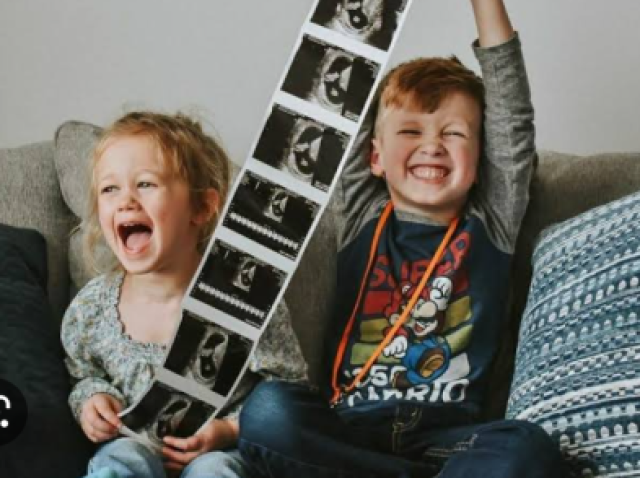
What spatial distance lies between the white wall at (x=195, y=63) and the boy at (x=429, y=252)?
1.06 feet

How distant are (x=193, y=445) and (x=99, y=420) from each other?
0.43 feet

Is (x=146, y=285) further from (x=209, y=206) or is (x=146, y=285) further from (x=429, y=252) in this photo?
(x=429, y=252)

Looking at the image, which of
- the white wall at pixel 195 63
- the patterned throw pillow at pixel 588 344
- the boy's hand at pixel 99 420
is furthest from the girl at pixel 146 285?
the white wall at pixel 195 63

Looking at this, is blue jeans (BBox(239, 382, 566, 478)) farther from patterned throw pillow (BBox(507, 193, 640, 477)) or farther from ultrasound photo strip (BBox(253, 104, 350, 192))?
ultrasound photo strip (BBox(253, 104, 350, 192))

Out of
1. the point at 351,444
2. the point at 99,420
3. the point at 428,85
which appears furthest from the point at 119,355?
the point at 428,85

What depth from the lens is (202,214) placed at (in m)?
1.67

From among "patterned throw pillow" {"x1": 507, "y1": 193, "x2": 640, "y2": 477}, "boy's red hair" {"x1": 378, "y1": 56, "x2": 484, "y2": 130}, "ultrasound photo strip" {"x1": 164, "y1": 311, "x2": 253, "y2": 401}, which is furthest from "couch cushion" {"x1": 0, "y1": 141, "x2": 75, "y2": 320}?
"patterned throw pillow" {"x1": 507, "y1": 193, "x2": 640, "y2": 477}

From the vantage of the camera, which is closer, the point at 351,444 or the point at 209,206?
the point at 351,444

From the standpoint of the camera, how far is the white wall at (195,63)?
2033 millimetres

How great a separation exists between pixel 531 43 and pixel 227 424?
0.89 metres

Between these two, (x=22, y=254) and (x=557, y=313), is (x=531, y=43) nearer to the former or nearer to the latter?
(x=557, y=313)

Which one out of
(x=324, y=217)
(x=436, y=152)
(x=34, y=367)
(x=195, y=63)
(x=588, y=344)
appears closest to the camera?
(x=588, y=344)

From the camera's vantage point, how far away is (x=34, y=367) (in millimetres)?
1572

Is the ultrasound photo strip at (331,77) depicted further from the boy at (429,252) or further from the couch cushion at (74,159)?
the couch cushion at (74,159)
